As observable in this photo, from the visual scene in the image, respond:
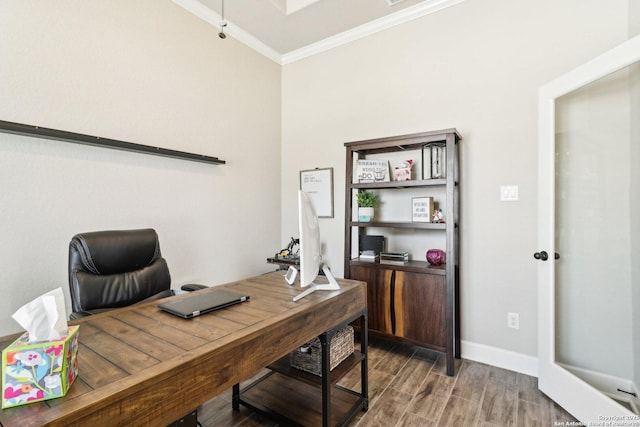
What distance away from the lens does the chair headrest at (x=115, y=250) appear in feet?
5.62

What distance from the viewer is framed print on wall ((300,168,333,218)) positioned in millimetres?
3300

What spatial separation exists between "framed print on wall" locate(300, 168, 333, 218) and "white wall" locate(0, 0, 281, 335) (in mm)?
512

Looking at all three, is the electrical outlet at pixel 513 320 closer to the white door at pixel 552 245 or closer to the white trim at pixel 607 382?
the white door at pixel 552 245

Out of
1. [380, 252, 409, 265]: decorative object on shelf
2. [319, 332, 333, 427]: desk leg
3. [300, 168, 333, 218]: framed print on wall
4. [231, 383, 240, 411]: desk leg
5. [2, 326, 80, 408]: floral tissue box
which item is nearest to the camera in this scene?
[2, 326, 80, 408]: floral tissue box

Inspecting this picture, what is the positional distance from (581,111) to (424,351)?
6.94 feet

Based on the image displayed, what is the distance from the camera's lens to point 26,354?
686 mm

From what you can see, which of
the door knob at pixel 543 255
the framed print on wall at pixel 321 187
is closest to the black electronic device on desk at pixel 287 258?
the framed print on wall at pixel 321 187

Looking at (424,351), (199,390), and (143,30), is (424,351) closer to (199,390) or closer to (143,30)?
(199,390)

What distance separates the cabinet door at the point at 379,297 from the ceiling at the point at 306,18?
7.68 feet

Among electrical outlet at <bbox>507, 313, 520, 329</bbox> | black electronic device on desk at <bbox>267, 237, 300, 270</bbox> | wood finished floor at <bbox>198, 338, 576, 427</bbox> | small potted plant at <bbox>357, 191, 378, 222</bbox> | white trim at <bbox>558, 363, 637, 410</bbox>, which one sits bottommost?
wood finished floor at <bbox>198, 338, 576, 427</bbox>

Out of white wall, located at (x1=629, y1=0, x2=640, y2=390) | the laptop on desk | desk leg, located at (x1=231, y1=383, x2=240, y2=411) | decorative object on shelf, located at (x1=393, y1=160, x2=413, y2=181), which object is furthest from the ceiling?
desk leg, located at (x1=231, y1=383, x2=240, y2=411)

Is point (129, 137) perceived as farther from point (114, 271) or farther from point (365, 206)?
point (365, 206)

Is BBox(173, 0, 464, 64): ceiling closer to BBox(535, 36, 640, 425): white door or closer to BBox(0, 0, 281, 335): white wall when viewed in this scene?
BBox(0, 0, 281, 335): white wall

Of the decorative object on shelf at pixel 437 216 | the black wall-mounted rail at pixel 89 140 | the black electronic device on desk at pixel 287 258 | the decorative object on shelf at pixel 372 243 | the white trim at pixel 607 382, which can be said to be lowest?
the white trim at pixel 607 382
